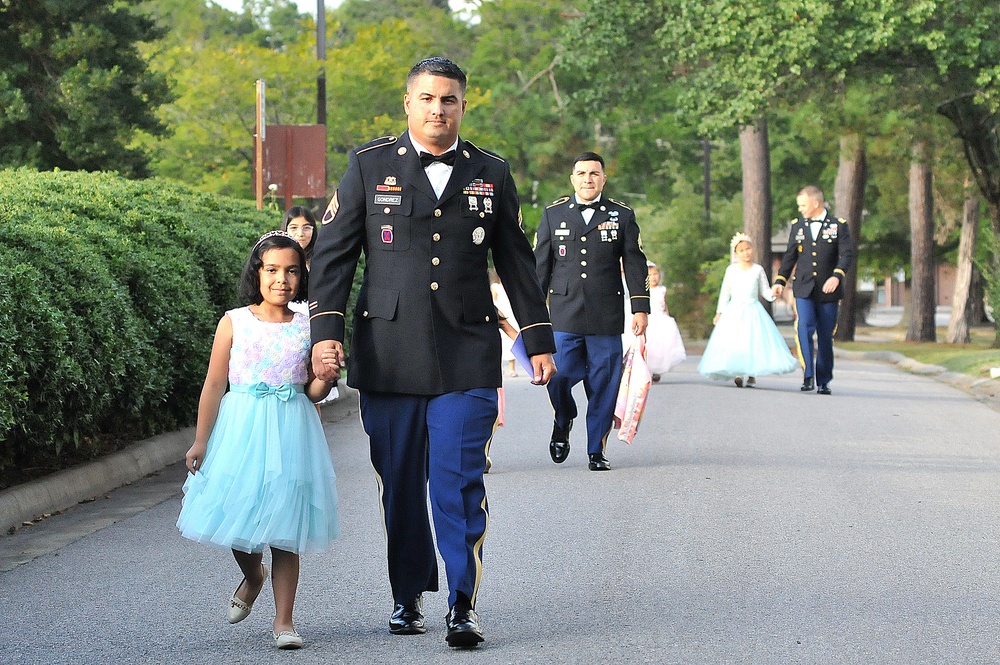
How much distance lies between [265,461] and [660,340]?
45.1ft

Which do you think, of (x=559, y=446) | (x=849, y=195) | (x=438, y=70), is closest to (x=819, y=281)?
(x=559, y=446)

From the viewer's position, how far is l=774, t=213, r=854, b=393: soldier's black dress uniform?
16.9 meters

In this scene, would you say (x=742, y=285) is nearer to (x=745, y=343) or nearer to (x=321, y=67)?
(x=745, y=343)

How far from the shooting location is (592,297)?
10555mm

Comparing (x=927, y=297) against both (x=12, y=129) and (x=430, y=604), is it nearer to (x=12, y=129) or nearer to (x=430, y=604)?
(x=12, y=129)

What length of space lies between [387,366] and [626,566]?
197cm

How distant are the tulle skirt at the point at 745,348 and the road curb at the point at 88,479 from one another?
8259 millimetres

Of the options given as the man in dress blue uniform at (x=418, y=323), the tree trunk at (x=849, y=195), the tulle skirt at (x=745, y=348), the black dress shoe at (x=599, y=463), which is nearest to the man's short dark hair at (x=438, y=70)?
the man in dress blue uniform at (x=418, y=323)

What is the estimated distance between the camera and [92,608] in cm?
624

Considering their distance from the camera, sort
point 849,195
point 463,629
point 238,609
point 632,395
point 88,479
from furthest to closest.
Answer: point 849,195, point 632,395, point 88,479, point 238,609, point 463,629

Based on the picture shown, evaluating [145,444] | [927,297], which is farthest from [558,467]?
[927,297]

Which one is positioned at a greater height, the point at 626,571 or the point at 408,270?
the point at 408,270

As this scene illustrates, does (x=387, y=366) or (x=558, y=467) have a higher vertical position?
(x=387, y=366)

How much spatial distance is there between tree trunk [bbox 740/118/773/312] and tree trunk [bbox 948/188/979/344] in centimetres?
625
